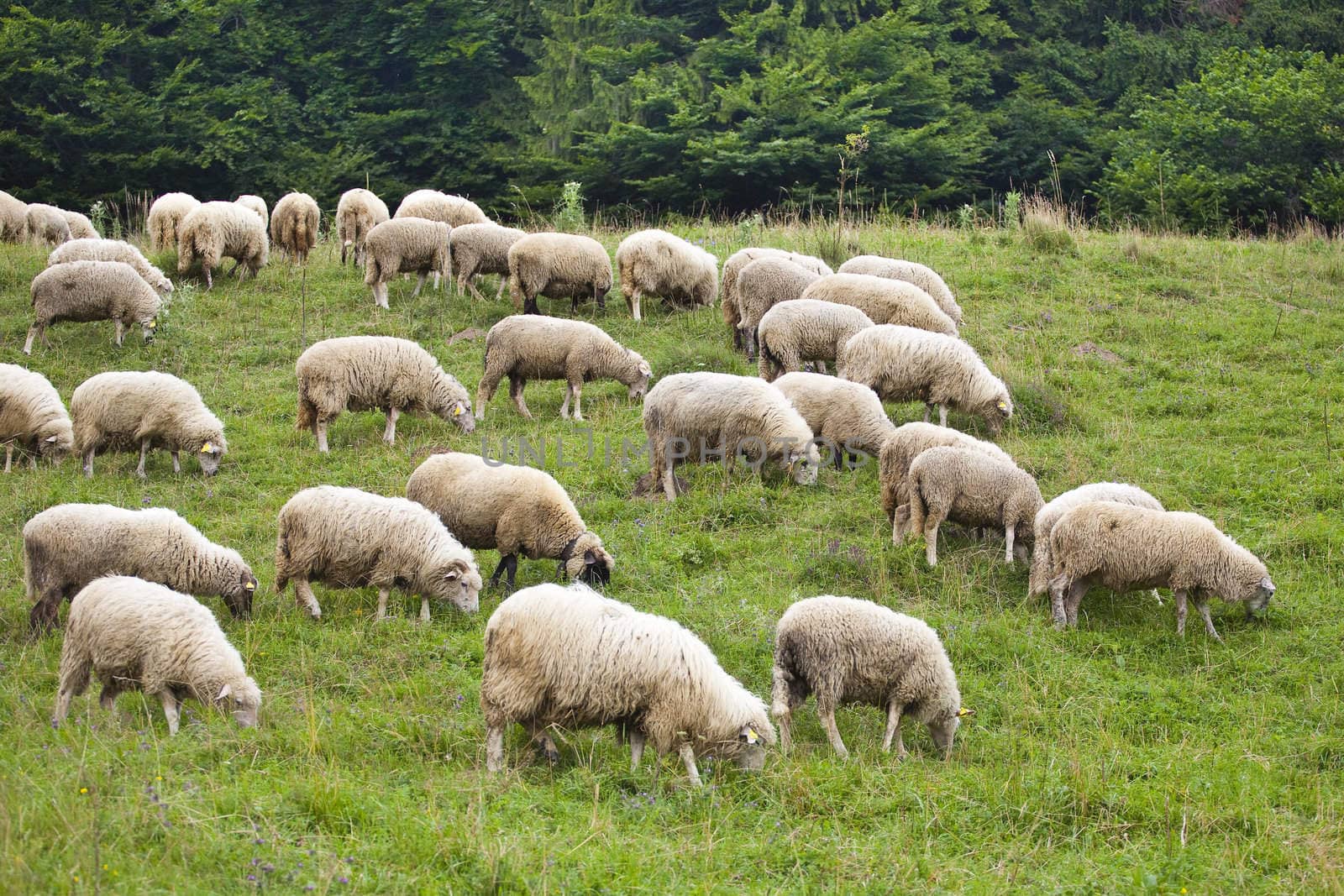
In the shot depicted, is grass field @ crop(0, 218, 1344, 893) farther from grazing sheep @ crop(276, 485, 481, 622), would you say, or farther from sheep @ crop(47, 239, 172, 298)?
sheep @ crop(47, 239, 172, 298)

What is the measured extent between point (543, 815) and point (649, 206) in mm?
22941

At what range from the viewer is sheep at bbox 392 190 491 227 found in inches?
702

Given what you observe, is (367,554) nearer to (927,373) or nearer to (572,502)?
(572,502)

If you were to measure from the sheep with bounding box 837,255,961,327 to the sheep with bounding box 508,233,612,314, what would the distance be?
3114 mm

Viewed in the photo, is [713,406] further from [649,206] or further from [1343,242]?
[649,206]

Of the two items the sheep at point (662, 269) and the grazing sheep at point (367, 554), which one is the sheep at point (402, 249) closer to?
the sheep at point (662, 269)

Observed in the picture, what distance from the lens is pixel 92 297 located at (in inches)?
572

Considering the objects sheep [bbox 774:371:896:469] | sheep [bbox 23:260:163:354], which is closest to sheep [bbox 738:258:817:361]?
sheep [bbox 774:371:896:469]

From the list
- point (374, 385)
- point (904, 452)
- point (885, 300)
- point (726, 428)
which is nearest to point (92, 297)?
point (374, 385)

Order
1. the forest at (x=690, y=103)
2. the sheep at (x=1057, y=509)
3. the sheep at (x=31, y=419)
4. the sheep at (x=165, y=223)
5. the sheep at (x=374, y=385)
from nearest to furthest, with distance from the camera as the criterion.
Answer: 1. the sheep at (x=1057, y=509)
2. the sheep at (x=31, y=419)
3. the sheep at (x=374, y=385)
4. the sheep at (x=165, y=223)
5. the forest at (x=690, y=103)

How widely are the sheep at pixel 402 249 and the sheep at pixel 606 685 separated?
33.0 feet

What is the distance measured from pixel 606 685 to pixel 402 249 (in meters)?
10.6

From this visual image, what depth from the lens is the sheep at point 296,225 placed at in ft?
59.6

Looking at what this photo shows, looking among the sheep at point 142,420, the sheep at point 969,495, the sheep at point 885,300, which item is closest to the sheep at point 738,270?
the sheep at point 885,300
